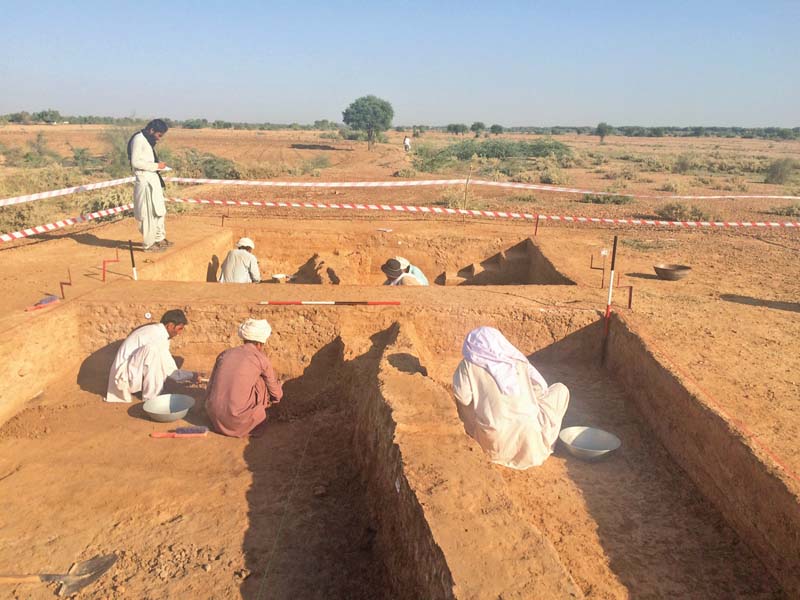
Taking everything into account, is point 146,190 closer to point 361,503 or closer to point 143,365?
point 143,365

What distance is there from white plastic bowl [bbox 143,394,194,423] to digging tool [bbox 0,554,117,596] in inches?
66.4

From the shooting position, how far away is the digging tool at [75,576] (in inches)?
136

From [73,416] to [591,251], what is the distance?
783 centimetres

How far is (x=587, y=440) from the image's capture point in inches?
196

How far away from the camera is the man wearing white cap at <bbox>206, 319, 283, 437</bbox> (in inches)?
195

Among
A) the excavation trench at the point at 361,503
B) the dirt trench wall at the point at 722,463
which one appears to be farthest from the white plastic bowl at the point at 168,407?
the dirt trench wall at the point at 722,463

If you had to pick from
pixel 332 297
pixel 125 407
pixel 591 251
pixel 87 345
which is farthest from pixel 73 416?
pixel 591 251

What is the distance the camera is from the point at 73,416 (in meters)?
5.47

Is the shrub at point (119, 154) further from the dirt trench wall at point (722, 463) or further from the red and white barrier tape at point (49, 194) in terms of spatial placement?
the dirt trench wall at point (722, 463)

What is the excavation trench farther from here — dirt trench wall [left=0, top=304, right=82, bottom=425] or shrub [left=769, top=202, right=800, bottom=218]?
shrub [left=769, top=202, right=800, bottom=218]

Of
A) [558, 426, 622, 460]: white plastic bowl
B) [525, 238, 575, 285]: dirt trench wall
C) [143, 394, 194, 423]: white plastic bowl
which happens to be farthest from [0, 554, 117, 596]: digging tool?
[525, 238, 575, 285]: dirt trench wall

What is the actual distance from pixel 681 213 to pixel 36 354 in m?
14.4

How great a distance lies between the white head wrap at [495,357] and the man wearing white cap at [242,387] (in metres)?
1.90

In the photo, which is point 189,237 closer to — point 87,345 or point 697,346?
point 87,345
